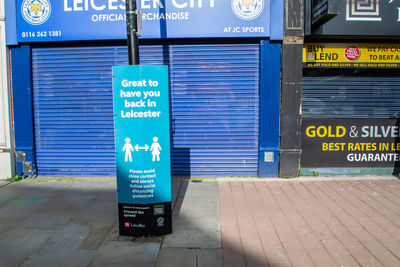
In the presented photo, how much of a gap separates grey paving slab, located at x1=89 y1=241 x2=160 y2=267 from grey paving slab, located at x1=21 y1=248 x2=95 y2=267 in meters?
0.13

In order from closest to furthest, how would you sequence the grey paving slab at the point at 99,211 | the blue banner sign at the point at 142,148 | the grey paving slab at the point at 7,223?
the blue banner sign at the point at 142,148 < the grey paving slab at the point at 7,223 < the grey paving slab at the point at 99,211

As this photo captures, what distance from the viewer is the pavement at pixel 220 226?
384 centimetres

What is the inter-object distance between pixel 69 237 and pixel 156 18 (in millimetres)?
4890

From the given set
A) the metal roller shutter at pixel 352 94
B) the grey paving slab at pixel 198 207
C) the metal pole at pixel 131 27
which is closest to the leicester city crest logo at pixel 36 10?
the metal pole at pixel 131 27

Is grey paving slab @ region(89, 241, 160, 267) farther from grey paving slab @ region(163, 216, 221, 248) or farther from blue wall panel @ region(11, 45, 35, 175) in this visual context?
blue wall panel @ region(11, 45, 35, 175)

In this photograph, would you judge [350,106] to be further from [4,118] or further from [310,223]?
[4,118]

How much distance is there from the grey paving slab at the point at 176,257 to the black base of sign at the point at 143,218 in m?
0.39

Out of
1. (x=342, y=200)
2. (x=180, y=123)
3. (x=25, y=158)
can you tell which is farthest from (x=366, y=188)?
(x=25, y=158)

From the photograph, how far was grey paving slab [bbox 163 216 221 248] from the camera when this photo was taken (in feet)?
13.7

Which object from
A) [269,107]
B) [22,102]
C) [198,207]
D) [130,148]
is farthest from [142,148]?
[22,102]

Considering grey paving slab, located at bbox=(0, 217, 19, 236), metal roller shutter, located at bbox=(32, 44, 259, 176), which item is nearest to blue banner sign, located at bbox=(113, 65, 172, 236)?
grey paving slab, located at bbox=(0, 217, 19, 236)

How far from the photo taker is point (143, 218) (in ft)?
14.2

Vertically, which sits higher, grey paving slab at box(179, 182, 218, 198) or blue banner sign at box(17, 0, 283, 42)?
blue banner sign at box(17, 0, 283, 42)

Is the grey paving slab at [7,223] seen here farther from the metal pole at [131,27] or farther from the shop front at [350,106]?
the shop front at [350,106]
